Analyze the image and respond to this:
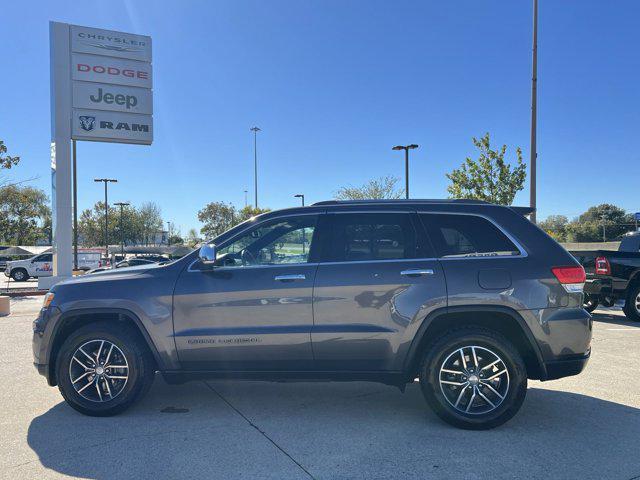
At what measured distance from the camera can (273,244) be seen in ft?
14.4

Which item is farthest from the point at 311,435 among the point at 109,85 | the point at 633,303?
the point at 109,85

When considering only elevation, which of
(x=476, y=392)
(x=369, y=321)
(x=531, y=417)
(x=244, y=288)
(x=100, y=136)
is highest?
(x=100, y=136)

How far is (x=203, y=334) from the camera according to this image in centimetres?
423

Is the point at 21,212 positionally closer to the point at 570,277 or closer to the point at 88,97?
the point at 88,97

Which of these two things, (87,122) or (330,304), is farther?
(87,122)

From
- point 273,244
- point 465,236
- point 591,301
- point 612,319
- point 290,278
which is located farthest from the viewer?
point 591,301

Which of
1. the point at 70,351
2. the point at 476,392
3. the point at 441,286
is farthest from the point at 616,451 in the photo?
the point at 70,351

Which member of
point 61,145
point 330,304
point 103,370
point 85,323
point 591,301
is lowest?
point 591,301

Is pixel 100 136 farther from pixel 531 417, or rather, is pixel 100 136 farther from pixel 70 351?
pixel 531 417

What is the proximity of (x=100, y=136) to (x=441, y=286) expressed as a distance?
15046 mm

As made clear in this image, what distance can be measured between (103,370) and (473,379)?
325 cm

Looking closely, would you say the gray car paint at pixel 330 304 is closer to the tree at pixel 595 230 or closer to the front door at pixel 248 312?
the front door at pixel 248 312

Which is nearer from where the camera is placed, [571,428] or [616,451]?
[616,451]

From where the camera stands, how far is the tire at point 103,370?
4.36 m
